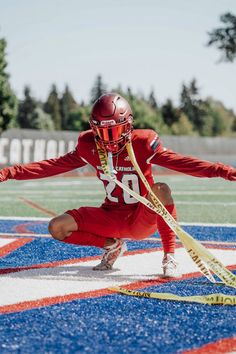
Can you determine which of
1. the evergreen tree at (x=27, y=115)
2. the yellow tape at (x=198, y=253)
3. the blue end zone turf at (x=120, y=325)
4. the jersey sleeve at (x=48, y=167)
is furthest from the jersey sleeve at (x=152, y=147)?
the evergreen tree at (x=27, y=115)

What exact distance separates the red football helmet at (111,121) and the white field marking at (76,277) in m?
0.88

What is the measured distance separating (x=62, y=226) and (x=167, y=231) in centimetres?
73

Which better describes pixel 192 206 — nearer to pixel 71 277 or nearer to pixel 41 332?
pixel 71 277

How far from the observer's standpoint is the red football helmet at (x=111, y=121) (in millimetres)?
4066

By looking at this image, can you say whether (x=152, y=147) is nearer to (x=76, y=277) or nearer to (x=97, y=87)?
(x=76, y=277)

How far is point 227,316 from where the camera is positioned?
3064 millimetres

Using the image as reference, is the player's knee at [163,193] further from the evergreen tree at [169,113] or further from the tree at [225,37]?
the evergreen tree at [169,113]

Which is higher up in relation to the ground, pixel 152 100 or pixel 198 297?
pixel 152 100

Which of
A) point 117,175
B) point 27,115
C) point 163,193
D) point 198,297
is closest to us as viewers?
point 198,297

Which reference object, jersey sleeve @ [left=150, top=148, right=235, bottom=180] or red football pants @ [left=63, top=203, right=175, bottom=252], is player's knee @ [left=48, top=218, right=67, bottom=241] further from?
jersey sleeve @ [left=150, top=148, right=235, bottom=180]

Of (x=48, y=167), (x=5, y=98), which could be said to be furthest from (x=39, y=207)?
(x=5, y=98)

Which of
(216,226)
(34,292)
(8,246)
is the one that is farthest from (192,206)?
(34,292)

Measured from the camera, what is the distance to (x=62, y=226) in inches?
168

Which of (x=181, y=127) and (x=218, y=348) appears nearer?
(x=218, y=348)
